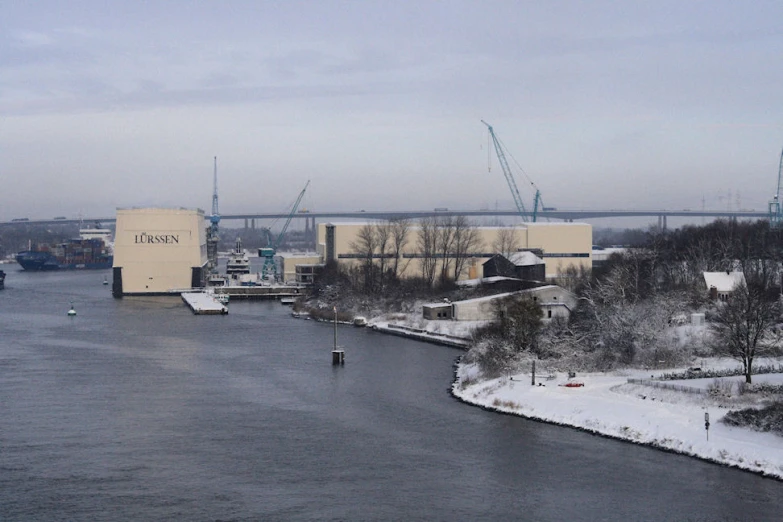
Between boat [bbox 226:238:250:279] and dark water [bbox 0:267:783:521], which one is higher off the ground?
boat [bbox 226:238:250:279]

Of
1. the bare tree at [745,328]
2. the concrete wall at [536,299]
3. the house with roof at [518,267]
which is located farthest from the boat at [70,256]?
the bare tree at [745,328]

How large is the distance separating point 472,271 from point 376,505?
15.0 m

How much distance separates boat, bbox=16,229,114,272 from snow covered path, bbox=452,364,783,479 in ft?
101

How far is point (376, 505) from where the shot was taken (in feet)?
17.3

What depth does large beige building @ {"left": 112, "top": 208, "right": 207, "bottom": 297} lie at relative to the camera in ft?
68.8

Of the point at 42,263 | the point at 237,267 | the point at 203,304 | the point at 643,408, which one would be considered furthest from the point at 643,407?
the point at 42,263

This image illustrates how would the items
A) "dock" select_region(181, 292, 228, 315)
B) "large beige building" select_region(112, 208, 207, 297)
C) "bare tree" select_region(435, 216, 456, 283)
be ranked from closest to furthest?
1. "dock" select_region(181, 292, 228, 315)
2. "bare tree" select_region(435, 216, 456, 283)
3. "large beige building" select_region(112, 208, 207, 297)

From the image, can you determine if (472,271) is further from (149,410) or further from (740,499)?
(740,499)

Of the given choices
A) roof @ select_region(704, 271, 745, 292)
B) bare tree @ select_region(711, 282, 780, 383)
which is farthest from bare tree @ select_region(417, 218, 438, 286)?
bare tree @ select_region(711, 282, 780, 383)

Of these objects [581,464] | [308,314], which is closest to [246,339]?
[308,314]

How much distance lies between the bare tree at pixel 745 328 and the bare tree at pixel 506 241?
10.8 metres

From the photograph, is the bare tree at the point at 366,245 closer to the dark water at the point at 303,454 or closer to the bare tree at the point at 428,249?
the bare tree at the point at 428,249

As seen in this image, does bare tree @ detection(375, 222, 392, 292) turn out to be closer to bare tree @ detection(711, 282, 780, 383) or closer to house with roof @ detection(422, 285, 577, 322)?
house with roof @ detection(422, 285, 577, 322)

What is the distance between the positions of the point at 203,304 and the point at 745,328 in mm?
11171
